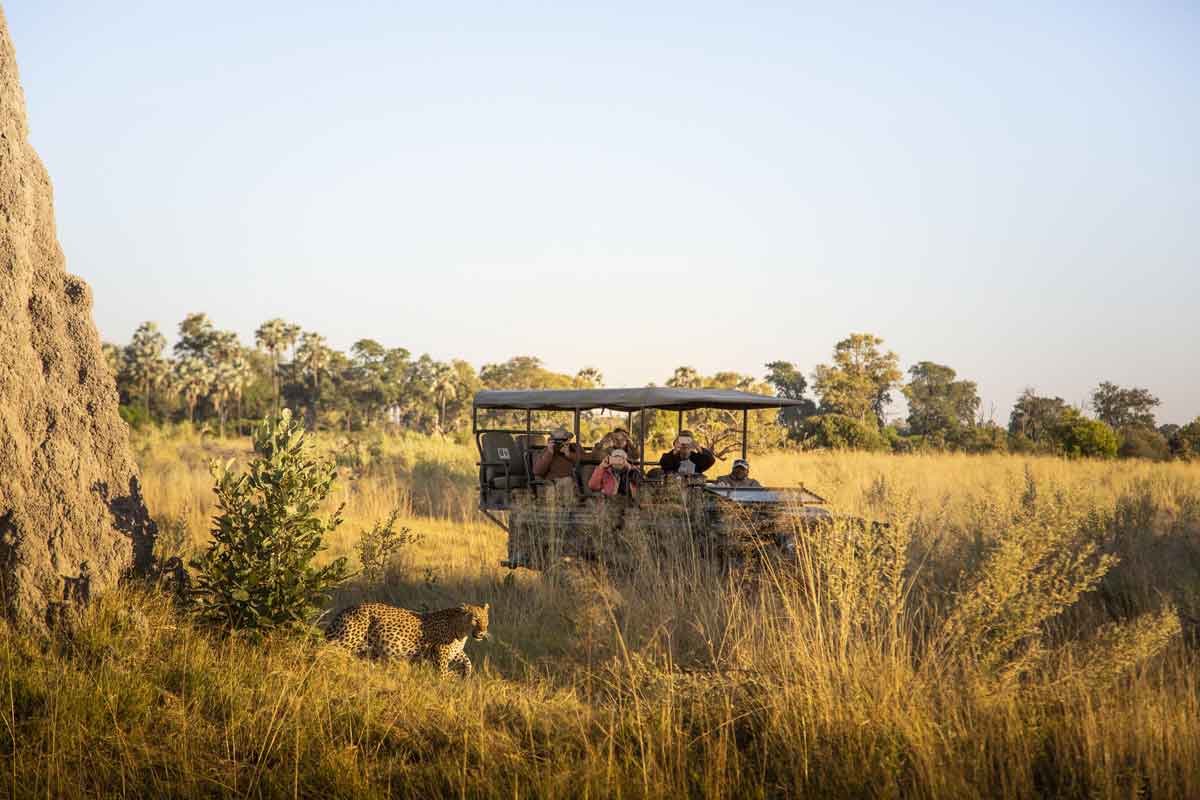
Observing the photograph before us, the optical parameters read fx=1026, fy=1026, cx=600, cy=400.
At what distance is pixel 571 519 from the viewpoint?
29.0 ft

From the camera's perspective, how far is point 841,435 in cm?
3095

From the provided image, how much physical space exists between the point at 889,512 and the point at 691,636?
6.60ft

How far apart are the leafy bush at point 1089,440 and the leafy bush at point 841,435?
5034 millimetres

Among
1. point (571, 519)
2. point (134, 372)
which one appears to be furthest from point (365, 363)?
point (571, 519)

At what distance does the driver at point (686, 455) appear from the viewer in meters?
10.4

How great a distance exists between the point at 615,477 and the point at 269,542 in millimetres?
3545

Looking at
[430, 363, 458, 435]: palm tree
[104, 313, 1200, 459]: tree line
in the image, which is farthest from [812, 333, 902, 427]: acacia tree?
[430, 363, 458, 435]: palm tree

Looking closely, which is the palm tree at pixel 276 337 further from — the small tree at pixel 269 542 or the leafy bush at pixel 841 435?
the small tree at pixel 269 542

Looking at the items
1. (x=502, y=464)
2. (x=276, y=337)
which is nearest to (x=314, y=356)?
(x=276, y=337)

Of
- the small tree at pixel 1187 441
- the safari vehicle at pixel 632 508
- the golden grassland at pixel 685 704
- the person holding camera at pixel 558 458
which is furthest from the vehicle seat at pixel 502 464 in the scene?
Result: the small tree at pixel 1187 441

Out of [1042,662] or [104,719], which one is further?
[1042,662]

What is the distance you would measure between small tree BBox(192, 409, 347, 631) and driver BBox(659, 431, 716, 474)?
15.0 feet

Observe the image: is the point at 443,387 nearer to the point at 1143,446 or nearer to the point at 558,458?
the point at 1143,446

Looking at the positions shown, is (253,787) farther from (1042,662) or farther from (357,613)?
(1042,662)
